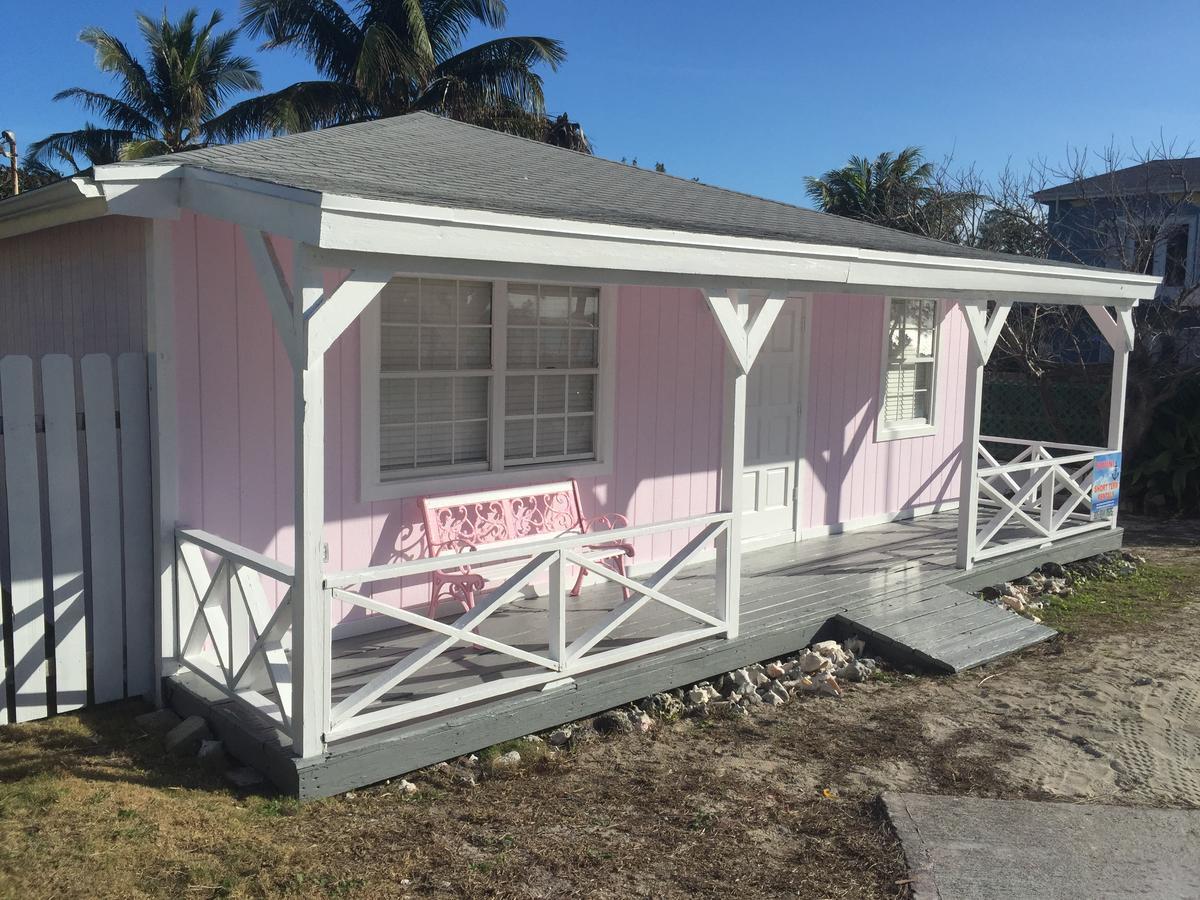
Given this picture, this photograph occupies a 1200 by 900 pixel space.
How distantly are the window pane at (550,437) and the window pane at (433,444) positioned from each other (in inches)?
29.5

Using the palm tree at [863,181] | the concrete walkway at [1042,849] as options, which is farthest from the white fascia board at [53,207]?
the palm tree at [863,181]

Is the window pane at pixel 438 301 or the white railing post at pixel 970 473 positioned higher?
the window pane at pixel 438 301

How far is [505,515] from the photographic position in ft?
21.8

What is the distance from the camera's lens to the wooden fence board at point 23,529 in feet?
16.3

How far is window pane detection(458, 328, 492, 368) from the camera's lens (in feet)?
21.0

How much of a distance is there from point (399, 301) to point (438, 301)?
0.27 m

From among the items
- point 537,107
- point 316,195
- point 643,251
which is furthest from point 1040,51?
point 316,195

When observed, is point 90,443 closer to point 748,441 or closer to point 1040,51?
point 748,441

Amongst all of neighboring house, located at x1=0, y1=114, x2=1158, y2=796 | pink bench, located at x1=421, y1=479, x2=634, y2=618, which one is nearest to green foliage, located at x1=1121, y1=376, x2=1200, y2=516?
neighboring house, located at x1=0, y1=114, x2=1158, y2=796

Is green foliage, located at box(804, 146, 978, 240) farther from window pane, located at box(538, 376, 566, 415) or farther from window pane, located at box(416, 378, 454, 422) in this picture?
window pane, located at box(416, 378, 454, 422)

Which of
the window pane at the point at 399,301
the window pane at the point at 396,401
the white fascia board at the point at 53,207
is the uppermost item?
the white fascia board at the point at 53,207

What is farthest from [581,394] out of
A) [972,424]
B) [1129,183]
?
[1129,183]

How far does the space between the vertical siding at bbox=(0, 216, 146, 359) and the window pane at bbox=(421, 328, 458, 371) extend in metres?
1.58

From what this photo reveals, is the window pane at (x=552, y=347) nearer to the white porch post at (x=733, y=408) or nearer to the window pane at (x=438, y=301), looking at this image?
the window pane at (x=438, y=301)
